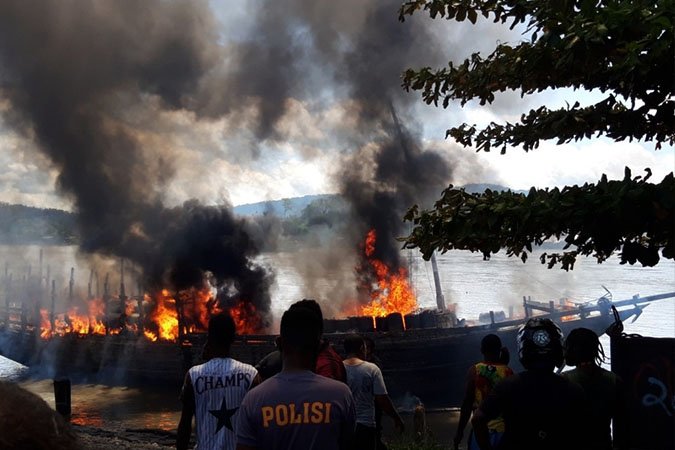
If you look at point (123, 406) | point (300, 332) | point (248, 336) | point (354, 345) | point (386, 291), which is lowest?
point (123, 406)

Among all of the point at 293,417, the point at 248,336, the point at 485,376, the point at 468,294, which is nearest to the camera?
the point at 293,417

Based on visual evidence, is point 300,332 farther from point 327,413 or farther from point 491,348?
point 491,348

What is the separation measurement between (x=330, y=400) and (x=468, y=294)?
72.7m

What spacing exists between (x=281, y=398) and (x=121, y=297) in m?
36.2

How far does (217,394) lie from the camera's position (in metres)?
4.62

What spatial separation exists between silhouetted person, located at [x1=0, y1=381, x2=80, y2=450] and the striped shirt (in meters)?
3.07

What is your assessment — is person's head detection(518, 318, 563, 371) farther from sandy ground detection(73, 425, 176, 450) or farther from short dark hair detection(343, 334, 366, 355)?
sandy ground detection(73, 425, 176, 450)

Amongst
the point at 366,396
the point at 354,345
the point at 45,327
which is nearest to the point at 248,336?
the point at 45,327

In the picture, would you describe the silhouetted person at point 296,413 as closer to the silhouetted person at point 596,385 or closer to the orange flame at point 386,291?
the silhouetted person at point 596,385

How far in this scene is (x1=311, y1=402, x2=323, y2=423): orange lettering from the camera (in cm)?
322

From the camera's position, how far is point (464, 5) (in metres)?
6.96

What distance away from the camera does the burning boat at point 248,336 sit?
27.5 metres

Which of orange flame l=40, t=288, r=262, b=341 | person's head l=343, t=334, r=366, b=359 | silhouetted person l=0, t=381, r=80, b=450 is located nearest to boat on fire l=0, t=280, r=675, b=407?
orange flame l=40, t=288, r=262, b=341

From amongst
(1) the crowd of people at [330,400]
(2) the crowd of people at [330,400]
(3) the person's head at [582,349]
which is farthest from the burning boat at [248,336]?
(2) the crowd of people at [330,400]
